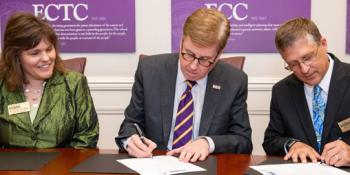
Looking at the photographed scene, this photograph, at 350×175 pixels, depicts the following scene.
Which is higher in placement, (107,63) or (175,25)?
(175,25)

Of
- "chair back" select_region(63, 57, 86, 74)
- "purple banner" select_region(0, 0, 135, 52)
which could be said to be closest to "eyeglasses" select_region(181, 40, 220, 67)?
"chair back" select_region(63, 57, 86, 74)

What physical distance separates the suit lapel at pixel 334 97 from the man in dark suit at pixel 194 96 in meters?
0.39

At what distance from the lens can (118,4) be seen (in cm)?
391

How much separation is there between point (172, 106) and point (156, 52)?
1.55 m

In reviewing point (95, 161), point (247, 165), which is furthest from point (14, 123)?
point (247, 165)

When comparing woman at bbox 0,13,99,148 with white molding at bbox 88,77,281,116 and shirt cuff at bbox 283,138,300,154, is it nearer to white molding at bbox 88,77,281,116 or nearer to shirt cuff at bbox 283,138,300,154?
shirt cuff at bbox 283,138,300,154

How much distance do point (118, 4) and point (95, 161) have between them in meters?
2.14

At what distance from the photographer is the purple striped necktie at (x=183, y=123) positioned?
243 cm

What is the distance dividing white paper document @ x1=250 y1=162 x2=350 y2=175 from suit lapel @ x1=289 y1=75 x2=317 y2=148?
0.45 m

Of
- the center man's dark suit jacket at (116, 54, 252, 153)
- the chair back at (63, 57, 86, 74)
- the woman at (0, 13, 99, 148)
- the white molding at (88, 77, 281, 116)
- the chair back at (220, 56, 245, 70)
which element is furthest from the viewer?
the white molding at (88, 77, 281, 116)

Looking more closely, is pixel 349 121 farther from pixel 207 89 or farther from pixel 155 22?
pixel 155 22

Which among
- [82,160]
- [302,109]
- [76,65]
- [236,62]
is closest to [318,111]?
[302,109]

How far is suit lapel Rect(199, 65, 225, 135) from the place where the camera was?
2438mm

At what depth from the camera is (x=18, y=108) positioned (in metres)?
2.59
